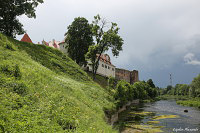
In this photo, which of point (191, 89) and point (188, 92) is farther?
point (188, 92)

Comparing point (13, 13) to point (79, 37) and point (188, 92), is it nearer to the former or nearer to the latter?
point (79, 37)

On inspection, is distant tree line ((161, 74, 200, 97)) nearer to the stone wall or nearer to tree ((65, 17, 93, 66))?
the stone wall

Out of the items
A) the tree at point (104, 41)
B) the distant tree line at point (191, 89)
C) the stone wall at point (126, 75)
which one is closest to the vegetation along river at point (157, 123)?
the tree at point (104, 41)

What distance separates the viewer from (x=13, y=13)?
3716cm

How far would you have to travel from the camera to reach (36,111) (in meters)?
8.16

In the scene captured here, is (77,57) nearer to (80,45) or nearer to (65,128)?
(80,45)

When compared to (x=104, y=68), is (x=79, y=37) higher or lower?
higher

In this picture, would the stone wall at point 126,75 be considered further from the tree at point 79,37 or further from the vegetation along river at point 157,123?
the vegetation along river at point 157,123

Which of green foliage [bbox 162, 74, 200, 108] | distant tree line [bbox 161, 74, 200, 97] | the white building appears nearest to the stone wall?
the white building

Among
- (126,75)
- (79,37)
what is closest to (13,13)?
(79,37)

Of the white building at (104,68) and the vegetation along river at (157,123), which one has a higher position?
the white building at (104,68)

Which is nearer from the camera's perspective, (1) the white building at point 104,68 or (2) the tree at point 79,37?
(2) the tree at point 79,37

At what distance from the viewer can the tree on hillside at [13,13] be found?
3625 centimetres

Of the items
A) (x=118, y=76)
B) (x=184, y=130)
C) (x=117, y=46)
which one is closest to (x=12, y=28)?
(x=117, y=46)
